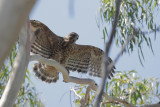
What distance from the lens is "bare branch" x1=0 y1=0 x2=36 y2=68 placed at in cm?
67

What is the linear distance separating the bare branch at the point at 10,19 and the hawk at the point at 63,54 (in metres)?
4.19

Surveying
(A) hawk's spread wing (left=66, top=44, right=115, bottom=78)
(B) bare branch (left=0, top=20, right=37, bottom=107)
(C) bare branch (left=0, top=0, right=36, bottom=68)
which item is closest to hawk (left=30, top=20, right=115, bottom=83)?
(A) hawk's spread wing (left=66, top=44, right=115, bottom=78)

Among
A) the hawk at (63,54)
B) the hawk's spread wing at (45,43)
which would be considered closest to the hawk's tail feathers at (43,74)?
the hawk at (63,54)

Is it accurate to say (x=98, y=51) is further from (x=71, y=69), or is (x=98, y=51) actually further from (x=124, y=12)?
(x=124, y=12)

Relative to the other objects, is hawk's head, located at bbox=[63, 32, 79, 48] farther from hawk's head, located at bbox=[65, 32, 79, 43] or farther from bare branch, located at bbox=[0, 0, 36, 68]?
bare branch, located at bbox=[0, 0, 36, 68]

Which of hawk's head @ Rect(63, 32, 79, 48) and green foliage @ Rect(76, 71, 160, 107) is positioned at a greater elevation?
hawk's head @ Rect(63, 32, 79, 48)

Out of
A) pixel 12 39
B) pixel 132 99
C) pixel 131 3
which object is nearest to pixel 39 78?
pixel 132 99

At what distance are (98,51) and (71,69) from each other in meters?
0.59

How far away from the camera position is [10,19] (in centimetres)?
67

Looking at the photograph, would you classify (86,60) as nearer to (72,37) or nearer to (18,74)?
(72,37)

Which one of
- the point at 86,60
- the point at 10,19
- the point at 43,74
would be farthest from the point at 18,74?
the point at 86,60

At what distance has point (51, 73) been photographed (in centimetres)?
540

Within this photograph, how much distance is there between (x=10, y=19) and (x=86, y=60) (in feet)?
18.0

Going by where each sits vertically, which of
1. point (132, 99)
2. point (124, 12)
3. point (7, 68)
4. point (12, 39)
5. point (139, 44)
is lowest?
point (12, 39)
